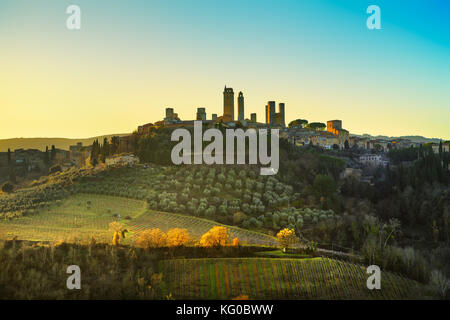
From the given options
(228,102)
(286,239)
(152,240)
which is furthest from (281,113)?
(152,240)

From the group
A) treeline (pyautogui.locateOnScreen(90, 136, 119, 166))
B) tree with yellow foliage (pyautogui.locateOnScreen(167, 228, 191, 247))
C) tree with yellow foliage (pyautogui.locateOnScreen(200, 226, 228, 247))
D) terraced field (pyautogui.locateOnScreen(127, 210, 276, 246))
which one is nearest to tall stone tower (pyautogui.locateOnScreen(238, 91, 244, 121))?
treeline (pyautogui.locateOnScreen(90, 136, 119, 166))

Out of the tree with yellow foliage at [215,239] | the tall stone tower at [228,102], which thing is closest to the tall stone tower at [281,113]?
the tall stone tower at [228,102]

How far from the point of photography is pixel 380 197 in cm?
2806

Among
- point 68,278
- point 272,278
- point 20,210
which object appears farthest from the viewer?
point 20,210

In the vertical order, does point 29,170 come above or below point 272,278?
above

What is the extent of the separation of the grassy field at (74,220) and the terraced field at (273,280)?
5448 mm

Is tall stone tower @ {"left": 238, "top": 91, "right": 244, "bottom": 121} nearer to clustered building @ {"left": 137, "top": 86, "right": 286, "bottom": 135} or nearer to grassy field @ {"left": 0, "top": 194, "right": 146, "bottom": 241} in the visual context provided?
clustered building @ {"left": 137, "top": 86, "right": 286, "bottom": 135}

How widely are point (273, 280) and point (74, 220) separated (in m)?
10.8

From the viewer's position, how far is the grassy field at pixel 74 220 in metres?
14.1

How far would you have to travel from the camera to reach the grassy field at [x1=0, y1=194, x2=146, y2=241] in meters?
14.1

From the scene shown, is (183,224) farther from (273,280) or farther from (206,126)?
(206,126)
